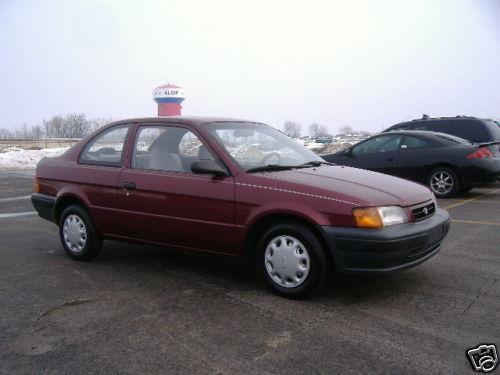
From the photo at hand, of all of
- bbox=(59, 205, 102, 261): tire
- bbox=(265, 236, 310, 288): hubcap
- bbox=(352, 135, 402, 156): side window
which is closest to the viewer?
bbox=(265, 236, 310, 288): hubcap

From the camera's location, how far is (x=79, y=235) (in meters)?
5.64

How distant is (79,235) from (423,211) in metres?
3.56

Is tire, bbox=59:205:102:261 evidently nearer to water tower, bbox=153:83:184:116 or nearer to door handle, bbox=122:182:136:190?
door handle, bbox=122:182:136:190

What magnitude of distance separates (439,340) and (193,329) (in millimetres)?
1679

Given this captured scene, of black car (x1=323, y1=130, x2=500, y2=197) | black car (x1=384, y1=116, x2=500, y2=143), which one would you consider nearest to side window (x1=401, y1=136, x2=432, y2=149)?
black car (x1=323, y1=130, x2=500, y2=197)

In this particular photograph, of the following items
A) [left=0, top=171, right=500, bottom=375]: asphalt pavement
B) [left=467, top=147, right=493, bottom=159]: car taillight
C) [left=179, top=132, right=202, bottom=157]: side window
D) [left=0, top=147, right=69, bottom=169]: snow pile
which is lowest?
[left=0, top=171, right=500, bottom=375]: asphalt pavement

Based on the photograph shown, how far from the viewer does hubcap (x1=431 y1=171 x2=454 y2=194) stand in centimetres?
1011

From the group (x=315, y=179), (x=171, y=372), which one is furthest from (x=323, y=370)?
(x=315, y=179)

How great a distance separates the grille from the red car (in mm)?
11

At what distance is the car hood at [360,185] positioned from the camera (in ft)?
13.5

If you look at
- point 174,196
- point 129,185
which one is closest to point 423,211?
point 174,196

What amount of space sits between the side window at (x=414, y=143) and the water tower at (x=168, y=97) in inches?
1544

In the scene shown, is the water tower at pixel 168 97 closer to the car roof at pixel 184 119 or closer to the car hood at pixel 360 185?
the car roof at pixel 184 119

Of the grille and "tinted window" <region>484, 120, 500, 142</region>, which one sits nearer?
the grille
